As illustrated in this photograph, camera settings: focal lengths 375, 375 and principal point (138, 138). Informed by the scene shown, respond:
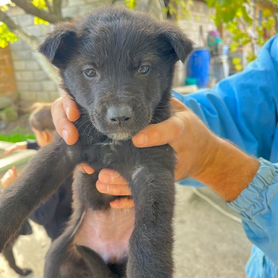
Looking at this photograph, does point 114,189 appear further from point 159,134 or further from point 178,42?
point 178,42

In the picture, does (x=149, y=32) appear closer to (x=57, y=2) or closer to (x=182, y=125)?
(x=182, y=125)

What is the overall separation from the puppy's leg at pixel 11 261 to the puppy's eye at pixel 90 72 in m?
0.84

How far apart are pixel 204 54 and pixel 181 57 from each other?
903 cm

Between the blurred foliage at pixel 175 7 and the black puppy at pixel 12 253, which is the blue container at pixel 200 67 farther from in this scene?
the black puppy at pixel 12 253

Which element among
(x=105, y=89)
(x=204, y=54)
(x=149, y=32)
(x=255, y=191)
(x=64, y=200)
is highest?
(x=149, y=32)

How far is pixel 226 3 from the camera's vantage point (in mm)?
2258

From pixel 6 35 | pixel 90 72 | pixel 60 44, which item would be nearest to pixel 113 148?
pixel 90 72

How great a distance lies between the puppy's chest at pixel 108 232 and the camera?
1.99 m

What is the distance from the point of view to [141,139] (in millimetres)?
1632

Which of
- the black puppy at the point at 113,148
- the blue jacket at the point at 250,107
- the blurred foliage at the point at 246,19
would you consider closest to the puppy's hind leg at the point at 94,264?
the black puppy at the point at 113,148

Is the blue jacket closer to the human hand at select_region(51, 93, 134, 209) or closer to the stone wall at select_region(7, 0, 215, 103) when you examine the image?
the stone wall at select_region(7, 0, 215, 103)

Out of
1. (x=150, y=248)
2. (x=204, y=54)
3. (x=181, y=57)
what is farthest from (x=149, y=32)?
(x=204, y=54)

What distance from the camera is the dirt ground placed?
2.69 meters

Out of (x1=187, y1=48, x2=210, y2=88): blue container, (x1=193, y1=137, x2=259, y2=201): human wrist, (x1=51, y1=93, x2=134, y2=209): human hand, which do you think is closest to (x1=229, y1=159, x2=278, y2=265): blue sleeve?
(x1=193, y1=137, x2=259, y2=201): human wrist
